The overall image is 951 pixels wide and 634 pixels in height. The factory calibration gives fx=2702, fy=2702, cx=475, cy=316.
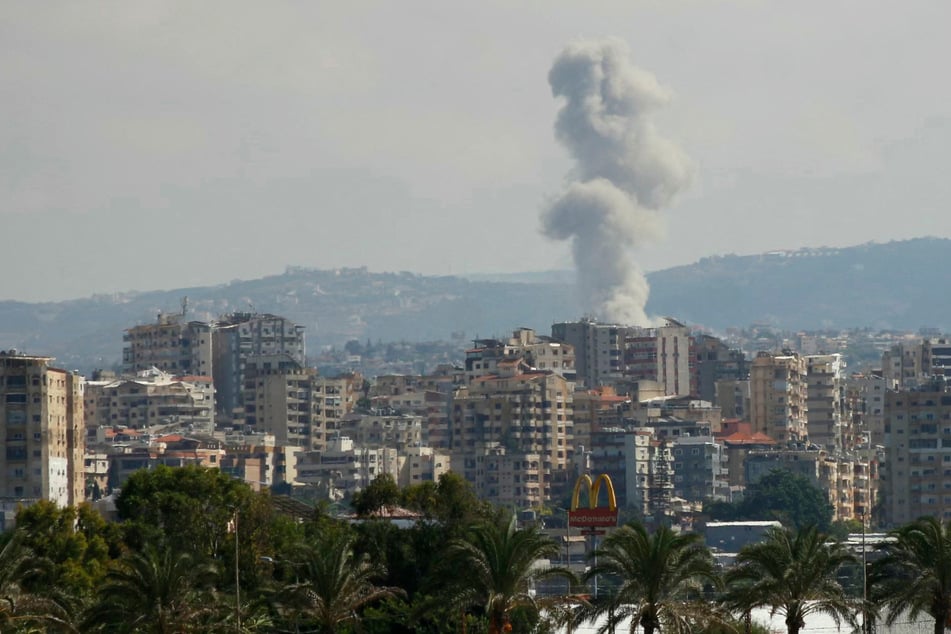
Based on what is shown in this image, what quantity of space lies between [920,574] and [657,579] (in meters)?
6.96

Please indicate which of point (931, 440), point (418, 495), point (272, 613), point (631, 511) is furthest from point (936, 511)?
point (272, 613)

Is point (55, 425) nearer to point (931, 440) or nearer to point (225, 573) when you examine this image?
point (931, 440)

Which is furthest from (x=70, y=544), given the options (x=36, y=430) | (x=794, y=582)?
(x=36, y=430)

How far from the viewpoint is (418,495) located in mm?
82250

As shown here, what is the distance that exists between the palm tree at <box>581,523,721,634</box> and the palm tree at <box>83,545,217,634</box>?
9.16 m

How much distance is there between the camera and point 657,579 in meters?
62.0

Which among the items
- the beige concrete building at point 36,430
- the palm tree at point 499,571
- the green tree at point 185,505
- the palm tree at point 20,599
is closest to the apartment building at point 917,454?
the beige concrete building at point 36,430

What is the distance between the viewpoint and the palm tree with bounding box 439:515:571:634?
62.8 meters

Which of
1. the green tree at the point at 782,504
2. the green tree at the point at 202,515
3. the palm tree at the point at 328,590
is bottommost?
the green tree at the point at 782,504

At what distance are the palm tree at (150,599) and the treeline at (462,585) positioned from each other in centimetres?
4

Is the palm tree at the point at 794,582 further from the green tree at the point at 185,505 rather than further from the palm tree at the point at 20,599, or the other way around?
the green tree at the point at 185,505

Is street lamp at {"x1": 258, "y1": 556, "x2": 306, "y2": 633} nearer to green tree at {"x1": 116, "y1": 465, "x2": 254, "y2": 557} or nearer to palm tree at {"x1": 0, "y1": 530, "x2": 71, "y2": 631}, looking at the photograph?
green tree at {"x1": 116, "y1": 465, "x2": 254, "y2": 557}

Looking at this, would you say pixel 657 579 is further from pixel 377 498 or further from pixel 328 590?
pixel 377 498

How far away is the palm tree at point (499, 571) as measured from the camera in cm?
6281
